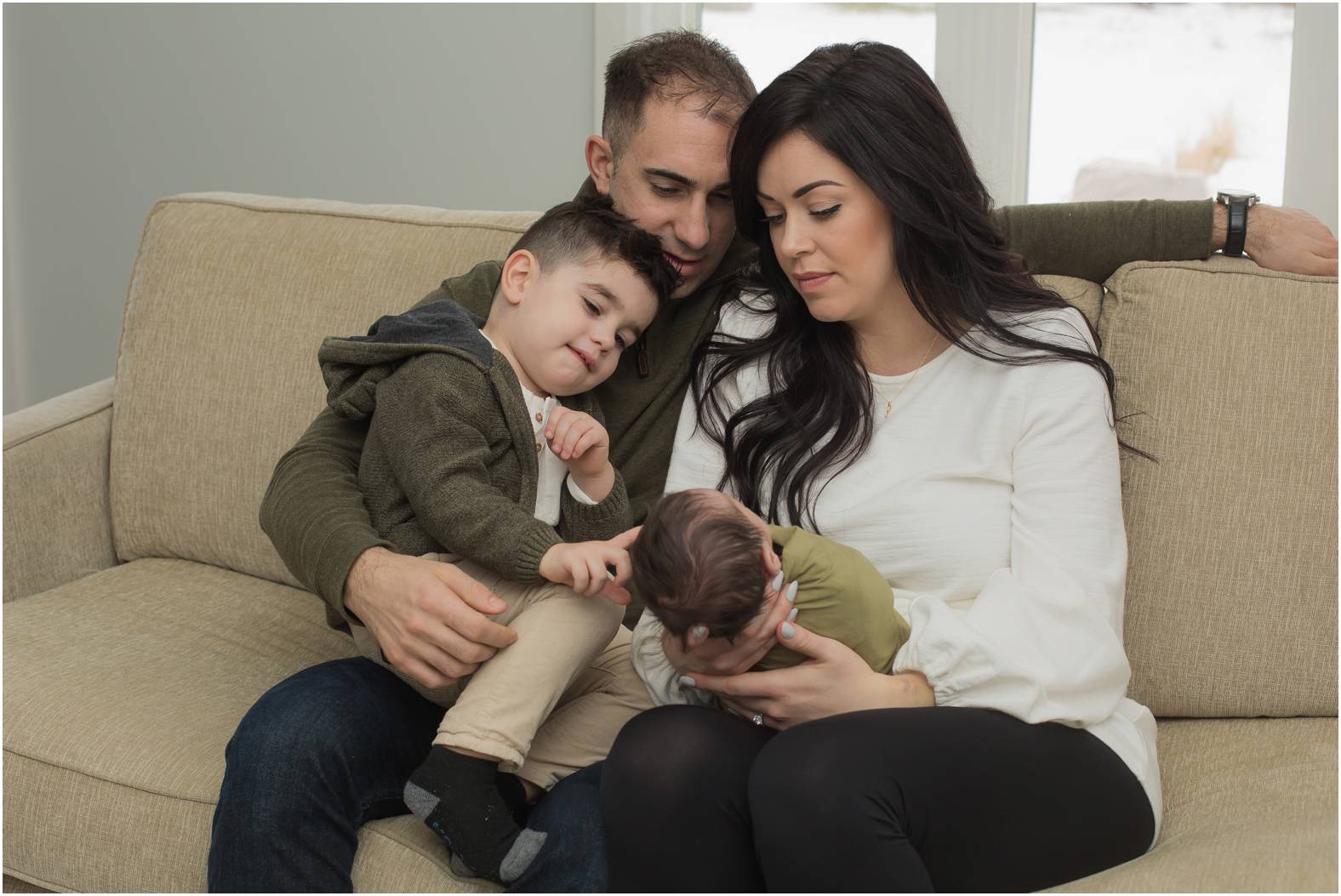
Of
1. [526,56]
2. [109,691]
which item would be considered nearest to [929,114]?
[109,691]

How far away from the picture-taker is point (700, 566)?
4.15 feet

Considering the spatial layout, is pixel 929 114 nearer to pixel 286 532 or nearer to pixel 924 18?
pixel 286 532

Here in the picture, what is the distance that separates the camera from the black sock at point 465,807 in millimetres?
1375

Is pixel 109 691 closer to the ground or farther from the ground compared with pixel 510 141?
closer to the ground

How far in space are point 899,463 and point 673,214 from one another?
1.50ft

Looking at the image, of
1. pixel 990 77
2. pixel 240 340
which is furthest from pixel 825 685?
pixel 990 77

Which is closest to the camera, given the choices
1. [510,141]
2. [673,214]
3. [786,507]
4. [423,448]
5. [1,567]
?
[423,448]

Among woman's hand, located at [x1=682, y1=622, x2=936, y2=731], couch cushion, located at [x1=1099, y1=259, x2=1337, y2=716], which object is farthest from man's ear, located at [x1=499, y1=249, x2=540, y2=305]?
couch cushion, located at [x1=1099, y1=259, x2=1337, y2=716]

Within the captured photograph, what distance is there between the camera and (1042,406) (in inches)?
59.2

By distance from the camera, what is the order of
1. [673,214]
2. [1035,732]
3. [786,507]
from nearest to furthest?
[1035,732]
[786,507]
[673,214]

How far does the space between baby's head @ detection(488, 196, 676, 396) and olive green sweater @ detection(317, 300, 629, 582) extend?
49 millimetres

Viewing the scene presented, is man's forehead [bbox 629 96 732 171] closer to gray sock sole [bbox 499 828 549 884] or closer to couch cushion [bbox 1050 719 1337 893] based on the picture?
gray sock sole [bbox 499 828 549 884]

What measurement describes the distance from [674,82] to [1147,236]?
732 mm

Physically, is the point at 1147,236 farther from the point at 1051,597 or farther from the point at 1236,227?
the point at 1051,597
